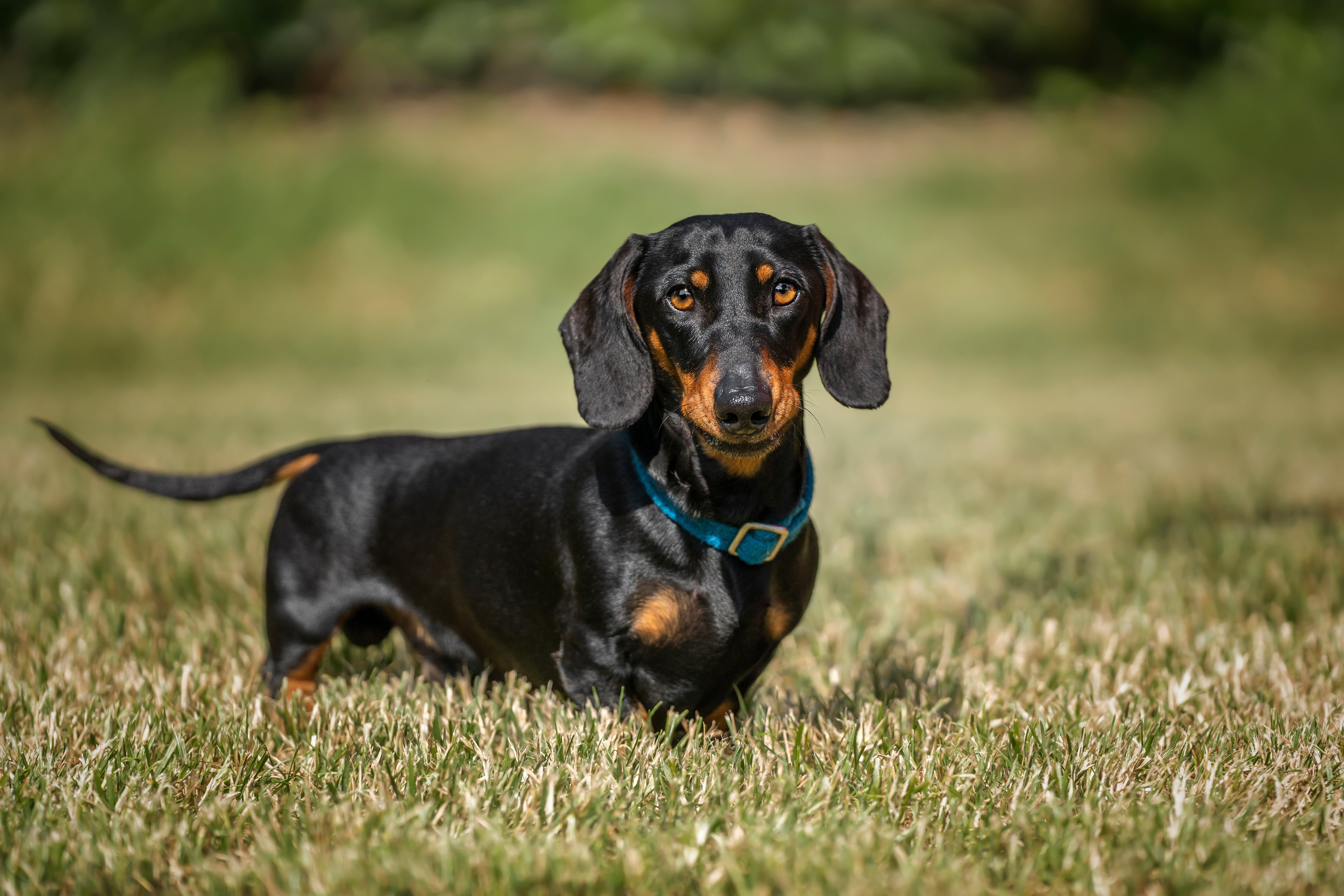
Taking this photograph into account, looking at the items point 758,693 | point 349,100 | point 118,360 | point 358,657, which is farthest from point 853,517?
point 349,100

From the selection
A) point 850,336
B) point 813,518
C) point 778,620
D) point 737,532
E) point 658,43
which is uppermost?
point 658,43

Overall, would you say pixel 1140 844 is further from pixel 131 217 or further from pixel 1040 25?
pixel 1040 25

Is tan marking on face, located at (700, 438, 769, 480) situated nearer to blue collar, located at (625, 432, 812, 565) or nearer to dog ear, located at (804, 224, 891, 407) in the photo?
blue collar, located at (625, 432, 812, 565)

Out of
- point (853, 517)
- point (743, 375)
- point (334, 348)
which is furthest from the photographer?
point (334, 348)

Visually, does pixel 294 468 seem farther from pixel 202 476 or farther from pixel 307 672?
pixel 307 672

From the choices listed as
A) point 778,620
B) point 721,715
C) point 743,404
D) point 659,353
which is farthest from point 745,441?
point 721,715

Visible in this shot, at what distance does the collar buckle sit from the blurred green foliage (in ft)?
46.8

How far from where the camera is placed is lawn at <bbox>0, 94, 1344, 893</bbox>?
1948mm

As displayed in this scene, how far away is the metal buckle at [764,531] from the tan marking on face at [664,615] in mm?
133

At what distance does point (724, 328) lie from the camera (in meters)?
2.27

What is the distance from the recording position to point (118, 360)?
41.1 ft

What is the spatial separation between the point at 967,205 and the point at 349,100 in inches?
342

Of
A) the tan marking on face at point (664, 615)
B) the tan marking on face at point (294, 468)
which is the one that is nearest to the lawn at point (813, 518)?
the tan marking on face at point (664, 615)

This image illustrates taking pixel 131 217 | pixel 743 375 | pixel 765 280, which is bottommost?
pixel 743 375
